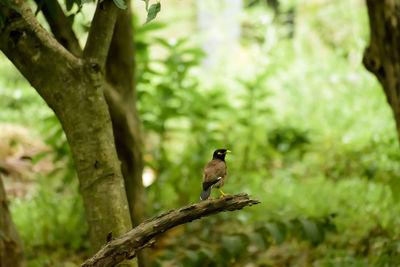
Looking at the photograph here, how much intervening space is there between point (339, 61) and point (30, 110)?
5.22 meters

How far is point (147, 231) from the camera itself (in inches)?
81.5

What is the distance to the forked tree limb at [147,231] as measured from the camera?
2.06 meters

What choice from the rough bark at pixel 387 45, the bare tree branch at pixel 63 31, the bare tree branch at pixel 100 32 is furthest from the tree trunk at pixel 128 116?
the rough bark at pixel 387 45

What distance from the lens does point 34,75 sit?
2285 millimetres

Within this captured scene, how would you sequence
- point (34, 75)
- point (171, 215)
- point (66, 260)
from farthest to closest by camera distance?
point (66, 260)
point (34, 75)
point (171, 215)

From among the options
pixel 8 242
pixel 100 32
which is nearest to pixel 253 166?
pixel 8 242

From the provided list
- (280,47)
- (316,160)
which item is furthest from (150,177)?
(280,47)

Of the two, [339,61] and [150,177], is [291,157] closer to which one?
[150,177]

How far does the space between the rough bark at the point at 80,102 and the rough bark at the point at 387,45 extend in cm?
202

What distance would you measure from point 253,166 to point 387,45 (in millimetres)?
2835

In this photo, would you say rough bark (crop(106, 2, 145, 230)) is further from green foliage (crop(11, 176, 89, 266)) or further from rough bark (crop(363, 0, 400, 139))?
rough bark (crop(363, 0, 400, 139))

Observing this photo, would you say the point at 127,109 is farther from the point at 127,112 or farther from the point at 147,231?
the point at 147,231

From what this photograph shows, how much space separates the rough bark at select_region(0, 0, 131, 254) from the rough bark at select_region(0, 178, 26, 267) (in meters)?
1.26

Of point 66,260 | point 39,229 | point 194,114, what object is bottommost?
point 66,260
